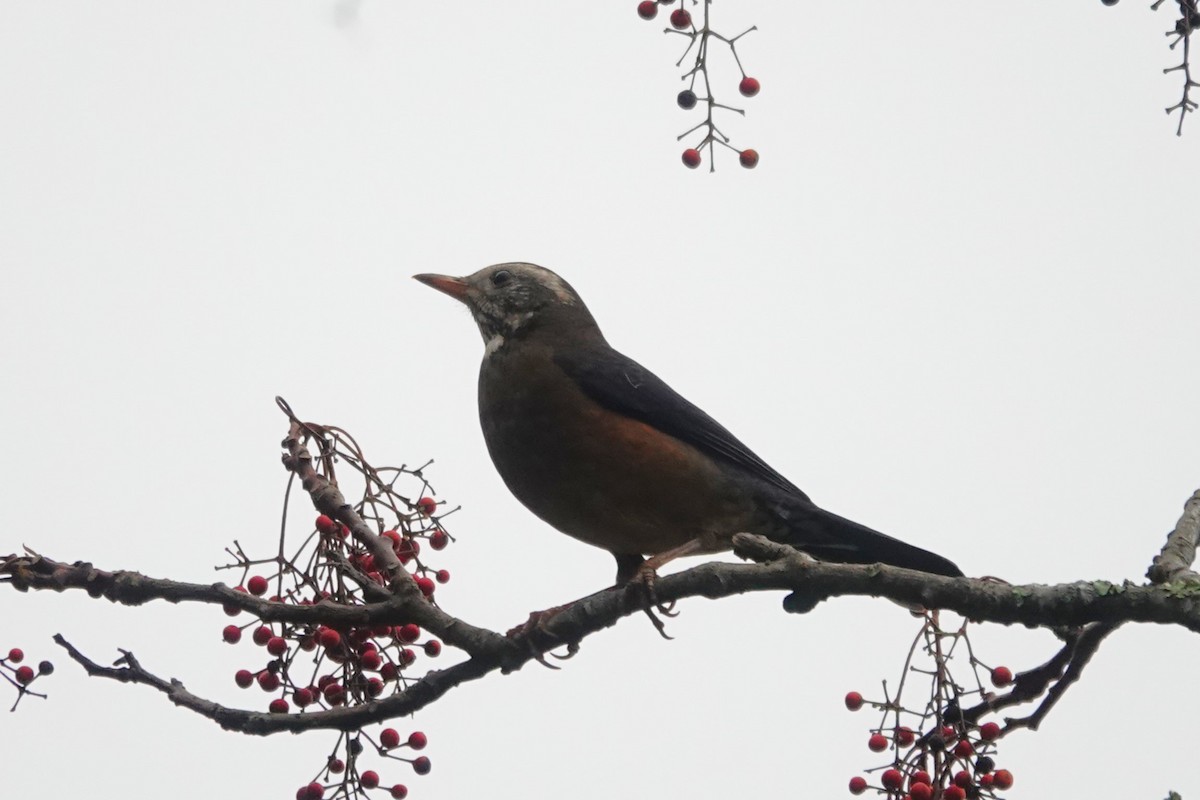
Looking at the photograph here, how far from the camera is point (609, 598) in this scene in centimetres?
373

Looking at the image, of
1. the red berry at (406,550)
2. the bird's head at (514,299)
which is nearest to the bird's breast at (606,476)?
the bird's head at (514,299)

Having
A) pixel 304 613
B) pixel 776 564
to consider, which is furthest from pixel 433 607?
pixel 776 564

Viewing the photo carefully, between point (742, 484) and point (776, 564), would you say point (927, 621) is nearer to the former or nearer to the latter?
point (776, 564)

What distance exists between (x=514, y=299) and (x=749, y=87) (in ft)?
7.14

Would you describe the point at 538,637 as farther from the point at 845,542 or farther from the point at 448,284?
the point at 448,284

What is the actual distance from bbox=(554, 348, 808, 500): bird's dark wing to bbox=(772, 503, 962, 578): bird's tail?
17cm

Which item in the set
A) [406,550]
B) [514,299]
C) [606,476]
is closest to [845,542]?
[606,476]

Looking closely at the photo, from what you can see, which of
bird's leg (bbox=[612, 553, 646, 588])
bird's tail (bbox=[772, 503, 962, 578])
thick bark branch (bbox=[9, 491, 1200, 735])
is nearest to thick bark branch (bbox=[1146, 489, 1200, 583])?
thick bark branch (bbox=[9, 491, 1200, 735])

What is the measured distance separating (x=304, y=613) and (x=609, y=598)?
0.95 meters

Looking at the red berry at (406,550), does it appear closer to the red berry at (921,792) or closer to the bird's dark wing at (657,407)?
the bird's dark wing at (657,407)

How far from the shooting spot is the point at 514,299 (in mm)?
6062

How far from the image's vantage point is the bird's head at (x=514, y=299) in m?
5.95

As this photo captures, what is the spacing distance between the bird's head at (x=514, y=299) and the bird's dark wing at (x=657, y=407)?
0.57 m

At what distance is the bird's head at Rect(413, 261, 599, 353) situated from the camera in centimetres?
595
